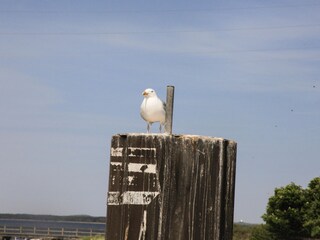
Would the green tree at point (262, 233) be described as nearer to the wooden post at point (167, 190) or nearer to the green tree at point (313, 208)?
the green tree at point (313, 208)

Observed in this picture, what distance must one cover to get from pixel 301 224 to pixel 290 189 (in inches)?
52.5

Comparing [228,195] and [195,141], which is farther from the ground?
[195,141]

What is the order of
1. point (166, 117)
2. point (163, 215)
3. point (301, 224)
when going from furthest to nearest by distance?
1. point (301, 224)
2. point (166, 117)
3. point (163, 215)

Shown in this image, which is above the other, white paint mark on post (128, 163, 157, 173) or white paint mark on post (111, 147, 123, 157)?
white paint mark on post (111, 147, 123, 157)

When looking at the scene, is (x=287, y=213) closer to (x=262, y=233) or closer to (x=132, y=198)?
(x=262, y=233)

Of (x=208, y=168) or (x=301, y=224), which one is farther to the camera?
(x=301, y=224)

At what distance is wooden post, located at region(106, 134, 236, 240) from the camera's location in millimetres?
2949

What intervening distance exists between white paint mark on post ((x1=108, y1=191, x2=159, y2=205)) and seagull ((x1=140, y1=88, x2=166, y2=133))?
0.46 metres

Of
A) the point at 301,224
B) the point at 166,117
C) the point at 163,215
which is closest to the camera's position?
the point at 163,215

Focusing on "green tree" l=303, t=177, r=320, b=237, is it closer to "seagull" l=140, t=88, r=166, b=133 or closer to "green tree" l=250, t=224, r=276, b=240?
"green tree" l=250, t=224, r=276, b=240

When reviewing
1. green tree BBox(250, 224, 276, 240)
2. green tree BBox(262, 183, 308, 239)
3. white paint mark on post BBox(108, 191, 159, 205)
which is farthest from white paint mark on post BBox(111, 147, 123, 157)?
green tree BBox(250, 224, 276, 240)

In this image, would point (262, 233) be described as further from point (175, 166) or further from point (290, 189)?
point (175, 166)

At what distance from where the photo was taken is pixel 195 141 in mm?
2992

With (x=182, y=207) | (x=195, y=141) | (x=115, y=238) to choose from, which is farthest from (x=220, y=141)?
(x=115, y=238)
